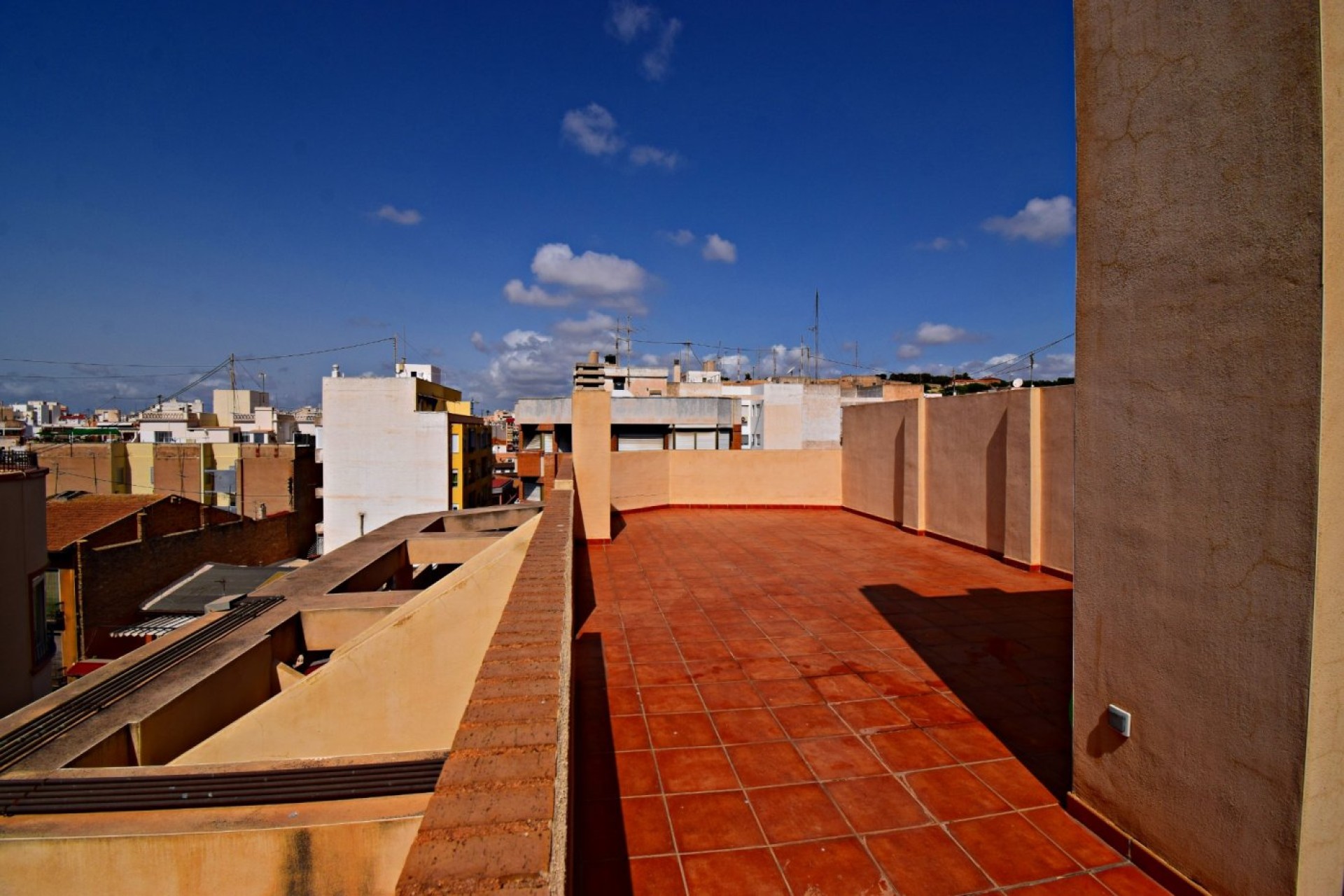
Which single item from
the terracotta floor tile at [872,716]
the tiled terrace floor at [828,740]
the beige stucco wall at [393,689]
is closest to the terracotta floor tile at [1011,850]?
the tiled terrace floor at [828,740]

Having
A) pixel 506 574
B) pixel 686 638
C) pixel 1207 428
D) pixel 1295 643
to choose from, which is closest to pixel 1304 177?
pixel 1207 428

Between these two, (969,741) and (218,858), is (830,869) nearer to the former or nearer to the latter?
(969,741)

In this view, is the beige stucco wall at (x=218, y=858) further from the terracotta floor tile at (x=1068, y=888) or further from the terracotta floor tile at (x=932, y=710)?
the terracotta floor tile at (x=932, y=710)

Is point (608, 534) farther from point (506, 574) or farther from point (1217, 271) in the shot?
point (1217, 271)

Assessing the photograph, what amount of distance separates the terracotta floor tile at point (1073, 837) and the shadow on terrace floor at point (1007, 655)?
174mm

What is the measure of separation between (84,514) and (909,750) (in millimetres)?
30673

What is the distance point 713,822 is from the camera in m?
2.94

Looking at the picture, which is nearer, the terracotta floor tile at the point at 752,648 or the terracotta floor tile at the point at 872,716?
the terracotta floor tile at the point at 872,716

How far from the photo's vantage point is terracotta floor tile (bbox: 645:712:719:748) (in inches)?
143

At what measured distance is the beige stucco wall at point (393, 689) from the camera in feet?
15.5

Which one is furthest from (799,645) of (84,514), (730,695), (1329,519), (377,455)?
(377,455)

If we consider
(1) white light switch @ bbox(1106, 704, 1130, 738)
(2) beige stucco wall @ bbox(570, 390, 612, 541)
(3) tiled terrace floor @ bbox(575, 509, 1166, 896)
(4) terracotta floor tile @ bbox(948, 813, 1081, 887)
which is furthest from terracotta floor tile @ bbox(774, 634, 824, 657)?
(2) beige stucco wall @ bbox(570, 390, 612, 541)

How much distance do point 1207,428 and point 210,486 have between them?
148 feet

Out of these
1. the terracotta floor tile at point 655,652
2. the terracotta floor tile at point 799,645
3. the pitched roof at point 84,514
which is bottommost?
the pitched roof at point 84,514
